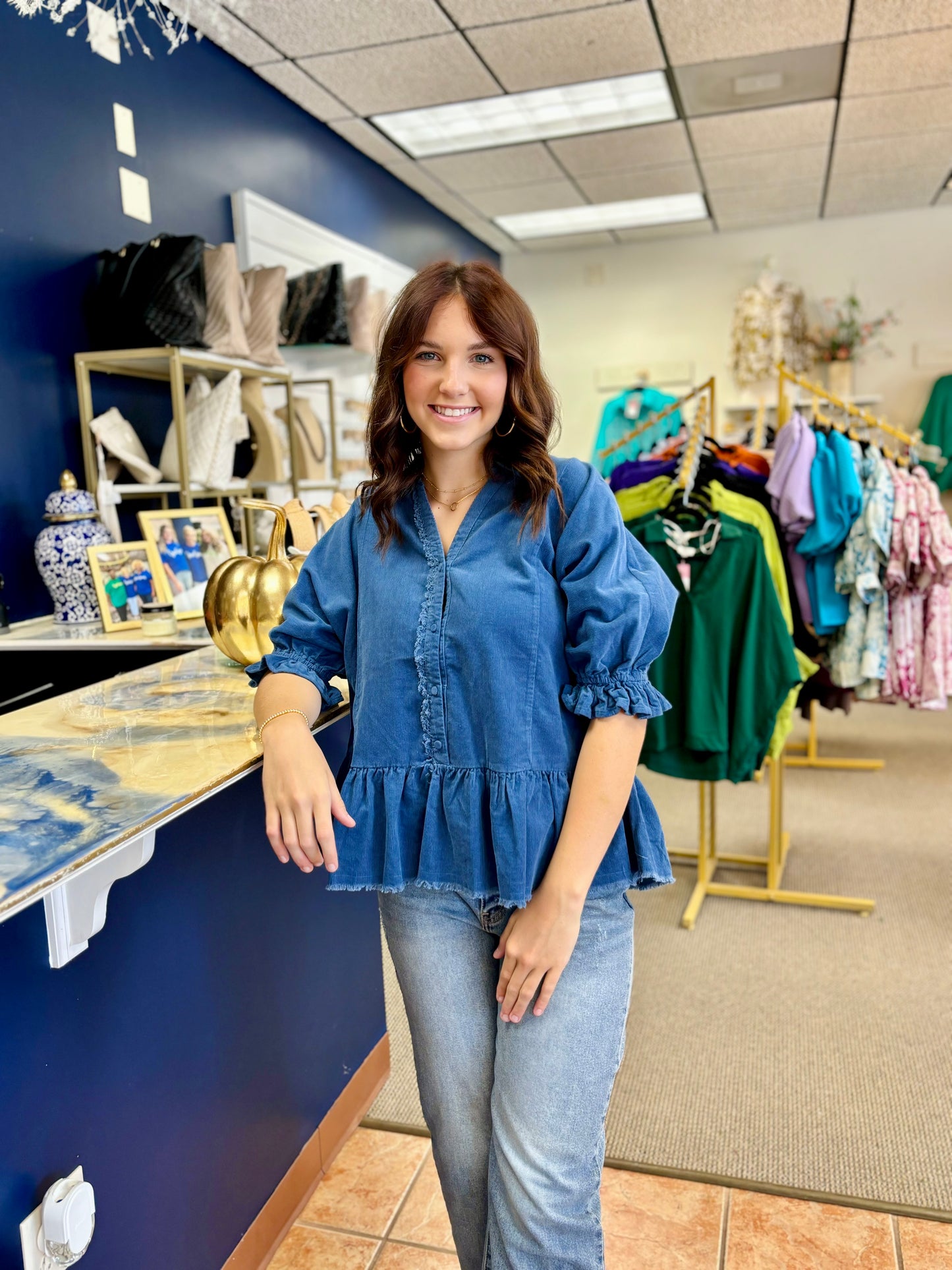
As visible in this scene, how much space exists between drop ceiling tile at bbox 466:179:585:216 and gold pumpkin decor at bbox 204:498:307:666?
456cm

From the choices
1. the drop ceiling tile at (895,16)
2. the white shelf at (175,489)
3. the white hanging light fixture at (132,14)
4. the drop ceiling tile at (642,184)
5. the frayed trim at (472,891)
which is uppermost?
the drop ceiling tile at (642,184)

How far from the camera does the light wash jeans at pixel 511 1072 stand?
1136 mm

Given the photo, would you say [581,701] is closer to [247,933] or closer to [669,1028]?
[247,933]

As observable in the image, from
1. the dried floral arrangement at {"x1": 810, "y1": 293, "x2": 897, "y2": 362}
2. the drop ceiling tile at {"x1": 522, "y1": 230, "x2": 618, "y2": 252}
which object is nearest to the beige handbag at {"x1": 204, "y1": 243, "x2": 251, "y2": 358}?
the drop ceiling tile at {"x1": 522, "y1": 230, "x2": 618, "y2": 252}

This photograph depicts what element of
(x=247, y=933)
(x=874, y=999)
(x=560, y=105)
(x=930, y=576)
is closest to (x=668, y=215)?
(x=560, y=105)

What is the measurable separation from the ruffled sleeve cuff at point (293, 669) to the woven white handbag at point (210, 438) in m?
1.93

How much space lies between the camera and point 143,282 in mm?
2803

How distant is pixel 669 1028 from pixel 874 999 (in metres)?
0.55

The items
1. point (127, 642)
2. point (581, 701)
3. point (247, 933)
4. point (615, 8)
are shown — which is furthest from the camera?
point (615, 8)

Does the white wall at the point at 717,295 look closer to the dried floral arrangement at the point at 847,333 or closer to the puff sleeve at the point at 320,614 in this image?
the dried floral arrangement at the point at 847,333

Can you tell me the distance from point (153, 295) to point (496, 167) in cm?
299

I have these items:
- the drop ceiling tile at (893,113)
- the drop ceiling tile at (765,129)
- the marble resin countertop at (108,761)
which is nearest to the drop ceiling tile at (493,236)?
the drop ceiling tile at (765,129)

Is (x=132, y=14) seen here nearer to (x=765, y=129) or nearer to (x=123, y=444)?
(x=123, y=444)

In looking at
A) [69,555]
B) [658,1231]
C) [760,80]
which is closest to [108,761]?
[658,1231]
